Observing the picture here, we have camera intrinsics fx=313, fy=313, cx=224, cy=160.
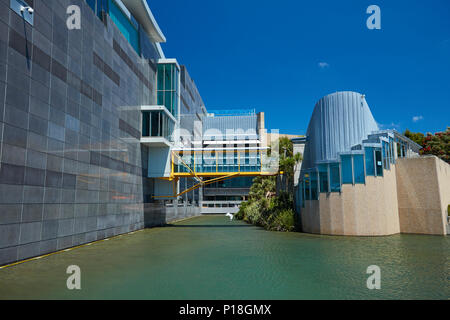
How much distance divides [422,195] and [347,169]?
6.09 metres

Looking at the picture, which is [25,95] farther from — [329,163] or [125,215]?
[329,163]

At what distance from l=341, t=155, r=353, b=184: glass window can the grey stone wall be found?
1455 cm

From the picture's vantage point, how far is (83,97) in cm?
1642

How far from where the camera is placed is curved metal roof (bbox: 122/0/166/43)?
24.6m

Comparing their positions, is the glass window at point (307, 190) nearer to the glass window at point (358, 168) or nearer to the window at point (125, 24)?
the glass window at point (358, 168)

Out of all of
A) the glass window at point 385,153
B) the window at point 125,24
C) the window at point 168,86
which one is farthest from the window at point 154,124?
the glass window at point 385,153

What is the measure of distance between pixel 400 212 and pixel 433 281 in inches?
565

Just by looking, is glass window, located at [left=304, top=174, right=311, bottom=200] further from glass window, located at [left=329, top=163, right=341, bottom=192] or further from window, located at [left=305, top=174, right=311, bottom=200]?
glass window, located at [left=329, top=163, right=341, bottom=192]

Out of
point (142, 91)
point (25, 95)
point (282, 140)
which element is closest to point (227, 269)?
point (25, 95)

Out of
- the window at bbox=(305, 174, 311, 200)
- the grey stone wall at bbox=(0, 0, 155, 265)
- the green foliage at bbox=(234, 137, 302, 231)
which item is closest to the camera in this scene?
the grey stone wall at bbox=(0, 0, 155, 265)

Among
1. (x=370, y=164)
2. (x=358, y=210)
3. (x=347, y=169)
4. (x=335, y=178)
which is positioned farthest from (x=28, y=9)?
(x=358, y=210)

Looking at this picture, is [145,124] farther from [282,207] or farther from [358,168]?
[358,168]

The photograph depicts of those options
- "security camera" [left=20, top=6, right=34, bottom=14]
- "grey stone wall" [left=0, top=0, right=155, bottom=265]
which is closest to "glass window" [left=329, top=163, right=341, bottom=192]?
"grey stone wall" [left=0, top=0, right=155, bottom=265]

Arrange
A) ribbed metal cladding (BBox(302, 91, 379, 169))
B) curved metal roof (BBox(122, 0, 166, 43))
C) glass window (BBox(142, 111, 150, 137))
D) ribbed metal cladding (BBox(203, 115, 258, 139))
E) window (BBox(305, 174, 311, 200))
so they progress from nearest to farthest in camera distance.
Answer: ribbed metal cladding (BBox(302, 91, 379, 169)), window (BBox(305, 174, 311, 200)), curved metal roof (BBox(122, 0, 166, 43)), glass window (BBox(142, 111, 150, 137)), ribbed metal cladding (BBox(203, 115, 258, 139))
